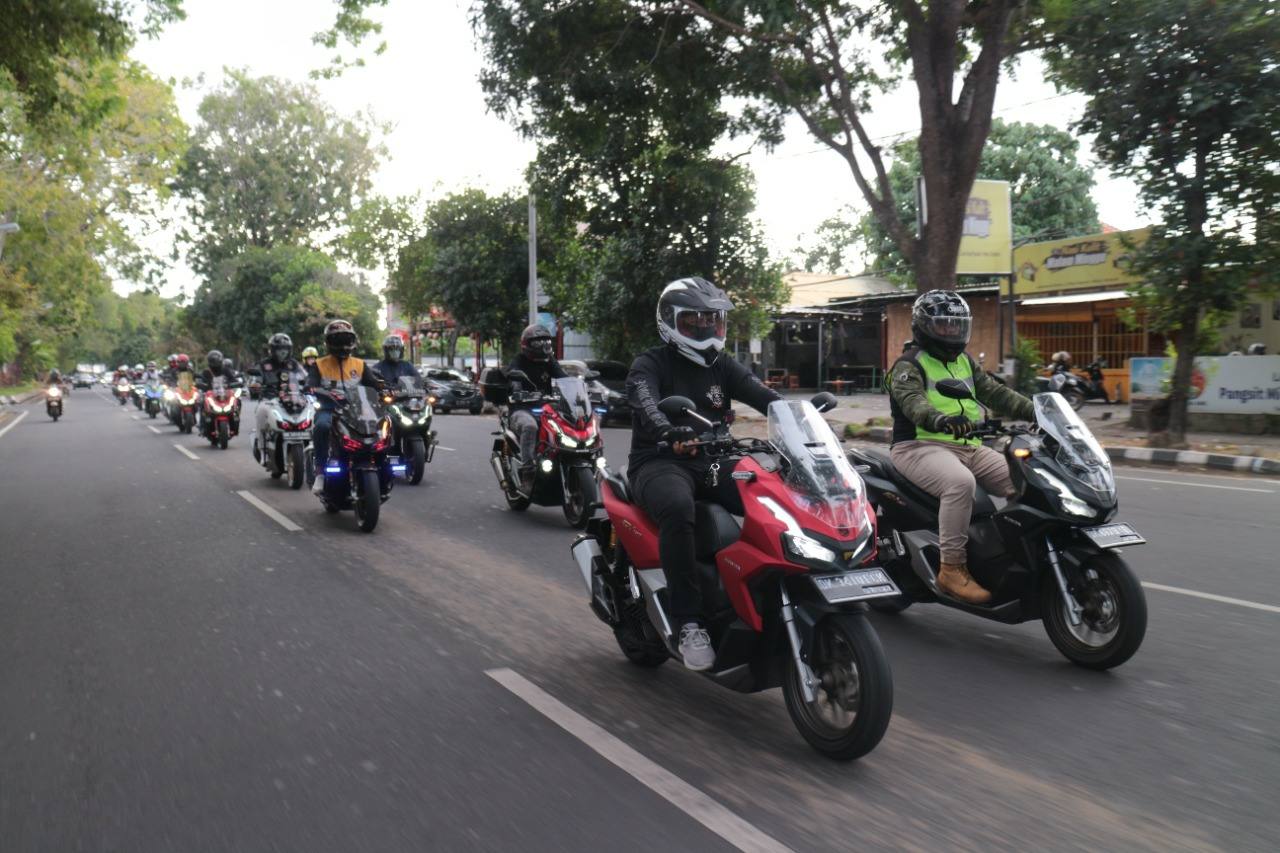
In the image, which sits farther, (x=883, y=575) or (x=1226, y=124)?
(x=1226, y=124)

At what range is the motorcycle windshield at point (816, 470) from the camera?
12.4 ft

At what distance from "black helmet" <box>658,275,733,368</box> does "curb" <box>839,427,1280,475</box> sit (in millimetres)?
9599

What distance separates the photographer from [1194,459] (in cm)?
1462

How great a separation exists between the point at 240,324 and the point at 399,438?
2008 inches

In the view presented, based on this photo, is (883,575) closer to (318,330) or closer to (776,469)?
(776,469)

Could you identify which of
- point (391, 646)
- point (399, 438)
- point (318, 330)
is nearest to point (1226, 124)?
point (399, 438)

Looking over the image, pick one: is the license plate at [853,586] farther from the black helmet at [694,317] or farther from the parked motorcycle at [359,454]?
the parked motorcycle at [359,454]

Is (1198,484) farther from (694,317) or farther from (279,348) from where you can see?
(279,348)

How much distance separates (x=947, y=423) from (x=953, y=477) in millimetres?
341

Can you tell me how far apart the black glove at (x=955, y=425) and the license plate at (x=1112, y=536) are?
688mm

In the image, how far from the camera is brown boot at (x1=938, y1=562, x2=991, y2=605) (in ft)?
16.6

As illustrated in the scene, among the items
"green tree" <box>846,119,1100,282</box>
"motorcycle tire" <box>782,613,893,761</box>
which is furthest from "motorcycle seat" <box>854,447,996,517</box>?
"green tree" <box>846,119,1100,282</box>

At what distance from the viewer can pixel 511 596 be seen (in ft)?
21.4

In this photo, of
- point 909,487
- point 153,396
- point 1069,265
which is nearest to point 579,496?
point 909,487
